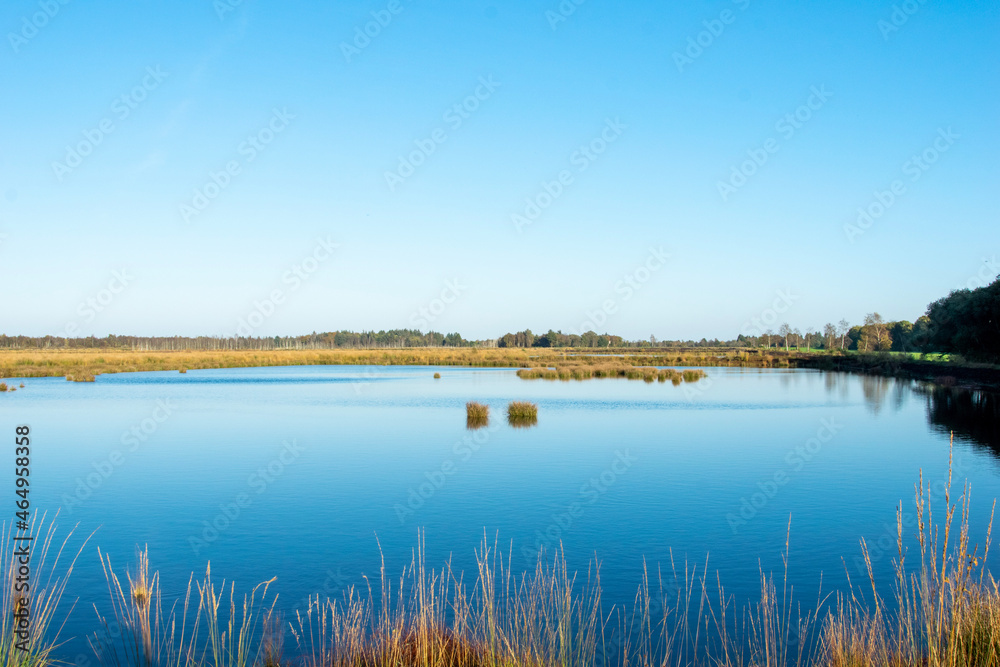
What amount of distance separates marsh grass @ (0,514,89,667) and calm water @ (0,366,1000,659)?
24cm

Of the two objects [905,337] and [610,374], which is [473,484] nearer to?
[610,374]

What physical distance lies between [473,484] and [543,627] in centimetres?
A: 772

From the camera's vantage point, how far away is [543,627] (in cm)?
704

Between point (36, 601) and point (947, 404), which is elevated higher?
point (36, 601)

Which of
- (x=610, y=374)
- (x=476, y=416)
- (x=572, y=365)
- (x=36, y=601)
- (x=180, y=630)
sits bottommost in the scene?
(x=180, y=630)

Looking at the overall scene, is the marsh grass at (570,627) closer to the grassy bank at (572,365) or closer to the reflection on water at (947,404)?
the reflection on water at (947,404)

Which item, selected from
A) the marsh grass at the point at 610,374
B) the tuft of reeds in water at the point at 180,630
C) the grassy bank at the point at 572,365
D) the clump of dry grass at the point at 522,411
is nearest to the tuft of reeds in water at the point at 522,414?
the clump of dry grass at the point at 522,411

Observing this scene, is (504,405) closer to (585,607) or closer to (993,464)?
(993,464)

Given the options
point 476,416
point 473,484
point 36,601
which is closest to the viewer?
point 36,601

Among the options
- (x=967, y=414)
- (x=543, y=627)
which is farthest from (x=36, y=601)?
(x=967, y=414)

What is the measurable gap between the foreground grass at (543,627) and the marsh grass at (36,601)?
2.1 inches

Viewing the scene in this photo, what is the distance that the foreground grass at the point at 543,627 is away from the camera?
563 centimetres

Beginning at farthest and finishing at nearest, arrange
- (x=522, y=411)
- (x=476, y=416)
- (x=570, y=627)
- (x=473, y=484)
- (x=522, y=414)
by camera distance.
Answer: (x=522, y=411) < (x=522, y=414) < (x=476, y=416) < (x=473, y=484) < (x=570, y=627)

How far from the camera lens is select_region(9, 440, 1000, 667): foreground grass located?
5633 millimetres
